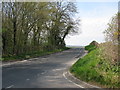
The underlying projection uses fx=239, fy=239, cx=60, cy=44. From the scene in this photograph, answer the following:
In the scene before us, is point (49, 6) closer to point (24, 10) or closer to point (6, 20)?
point (24, 10)

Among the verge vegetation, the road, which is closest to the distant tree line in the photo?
the verge vegetation

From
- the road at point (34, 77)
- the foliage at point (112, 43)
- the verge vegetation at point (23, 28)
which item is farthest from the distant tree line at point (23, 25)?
the foliage at point (112, 43)

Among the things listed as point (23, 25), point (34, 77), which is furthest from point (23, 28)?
point (34, 77)

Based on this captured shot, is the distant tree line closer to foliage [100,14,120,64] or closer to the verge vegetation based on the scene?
the verge vegetation

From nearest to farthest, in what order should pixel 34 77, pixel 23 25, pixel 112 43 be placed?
pixel 112 43 → pixel 34 77 → pixel 23 25

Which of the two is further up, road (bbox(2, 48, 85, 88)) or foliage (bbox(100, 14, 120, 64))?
foliage (bbox(100, 14, 120, 64))

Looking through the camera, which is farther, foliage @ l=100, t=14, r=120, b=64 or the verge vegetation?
the verge vegetation

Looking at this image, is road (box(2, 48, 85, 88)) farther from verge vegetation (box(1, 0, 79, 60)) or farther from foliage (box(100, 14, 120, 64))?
verge vegetation (box(1, 0, 79, 60))

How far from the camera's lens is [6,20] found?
36.6 metres

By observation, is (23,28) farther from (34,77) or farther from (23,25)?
(34,77)

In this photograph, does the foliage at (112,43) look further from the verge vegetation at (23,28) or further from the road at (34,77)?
the verge vegetation at (23,28)

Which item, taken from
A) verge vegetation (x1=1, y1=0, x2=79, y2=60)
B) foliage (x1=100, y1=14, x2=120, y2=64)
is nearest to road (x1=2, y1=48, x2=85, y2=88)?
foliage (x1=100, y1=14, x2=120, y2=64)

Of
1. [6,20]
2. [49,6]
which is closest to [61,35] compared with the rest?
[49,6]

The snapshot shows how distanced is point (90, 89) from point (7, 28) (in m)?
26.6
